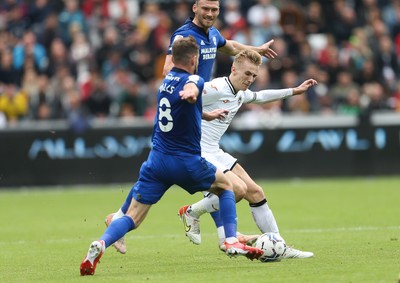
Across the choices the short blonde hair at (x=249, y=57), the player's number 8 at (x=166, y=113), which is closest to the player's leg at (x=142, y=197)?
the player's number 8 at (x=166, y=113)

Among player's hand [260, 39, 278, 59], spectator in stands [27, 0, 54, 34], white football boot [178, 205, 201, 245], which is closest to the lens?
white football boot [178, 205, 201, 245]

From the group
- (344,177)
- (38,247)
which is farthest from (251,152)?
(38,247)

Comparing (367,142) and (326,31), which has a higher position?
(326,31)

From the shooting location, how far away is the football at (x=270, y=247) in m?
10.4

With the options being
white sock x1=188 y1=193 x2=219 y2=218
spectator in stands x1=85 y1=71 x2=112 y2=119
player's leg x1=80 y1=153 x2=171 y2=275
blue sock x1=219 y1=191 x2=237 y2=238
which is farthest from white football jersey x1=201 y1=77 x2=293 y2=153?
spectator in stands x1=85 y1=71 x2=112 y2=119

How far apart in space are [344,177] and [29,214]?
8.26m

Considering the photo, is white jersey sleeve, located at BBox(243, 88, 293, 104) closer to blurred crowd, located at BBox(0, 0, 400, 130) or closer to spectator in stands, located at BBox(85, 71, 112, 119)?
blurred crowd, located at BBox(0, 0, 400, 130)

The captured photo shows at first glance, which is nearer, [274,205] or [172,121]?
[172,121]

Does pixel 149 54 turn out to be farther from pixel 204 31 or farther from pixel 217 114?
pixel 217 114

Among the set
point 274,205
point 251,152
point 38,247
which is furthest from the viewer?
point 251,152

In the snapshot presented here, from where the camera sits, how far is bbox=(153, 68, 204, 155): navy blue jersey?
976cm

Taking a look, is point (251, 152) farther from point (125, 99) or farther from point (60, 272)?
point (60, 272)

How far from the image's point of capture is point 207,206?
1166 cm

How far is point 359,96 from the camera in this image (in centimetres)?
2377
